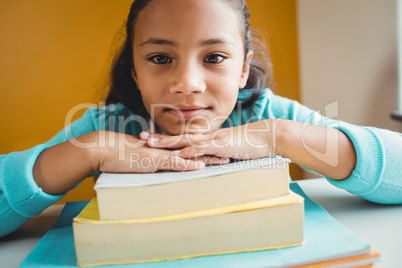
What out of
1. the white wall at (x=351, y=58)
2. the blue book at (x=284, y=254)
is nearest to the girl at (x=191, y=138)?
the blue book at (x=284, y=254)

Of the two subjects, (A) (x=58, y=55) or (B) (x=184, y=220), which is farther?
(A) (x=58, y=55)

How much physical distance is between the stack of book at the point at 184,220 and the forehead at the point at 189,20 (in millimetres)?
307

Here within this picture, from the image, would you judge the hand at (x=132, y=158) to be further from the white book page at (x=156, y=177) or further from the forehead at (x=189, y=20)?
the forehead at (x=189, y=20)

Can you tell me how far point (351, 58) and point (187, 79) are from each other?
45.8 inches

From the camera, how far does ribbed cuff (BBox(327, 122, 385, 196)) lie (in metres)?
0.56

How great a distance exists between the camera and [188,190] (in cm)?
39

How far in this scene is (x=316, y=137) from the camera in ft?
1.88

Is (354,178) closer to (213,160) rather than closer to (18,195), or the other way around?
(213,160)

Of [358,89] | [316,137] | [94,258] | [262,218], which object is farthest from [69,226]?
[358,89]

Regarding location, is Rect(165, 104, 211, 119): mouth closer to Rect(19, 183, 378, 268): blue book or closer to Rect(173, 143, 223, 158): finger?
Rect(173, 143, 223, 158): finger

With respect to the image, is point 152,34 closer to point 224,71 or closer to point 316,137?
point 224,71

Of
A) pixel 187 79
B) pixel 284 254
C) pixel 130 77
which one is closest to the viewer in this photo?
pixel 284 254

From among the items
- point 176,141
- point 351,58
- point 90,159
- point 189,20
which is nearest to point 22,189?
point 90,159

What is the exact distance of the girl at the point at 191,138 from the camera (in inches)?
20.0
